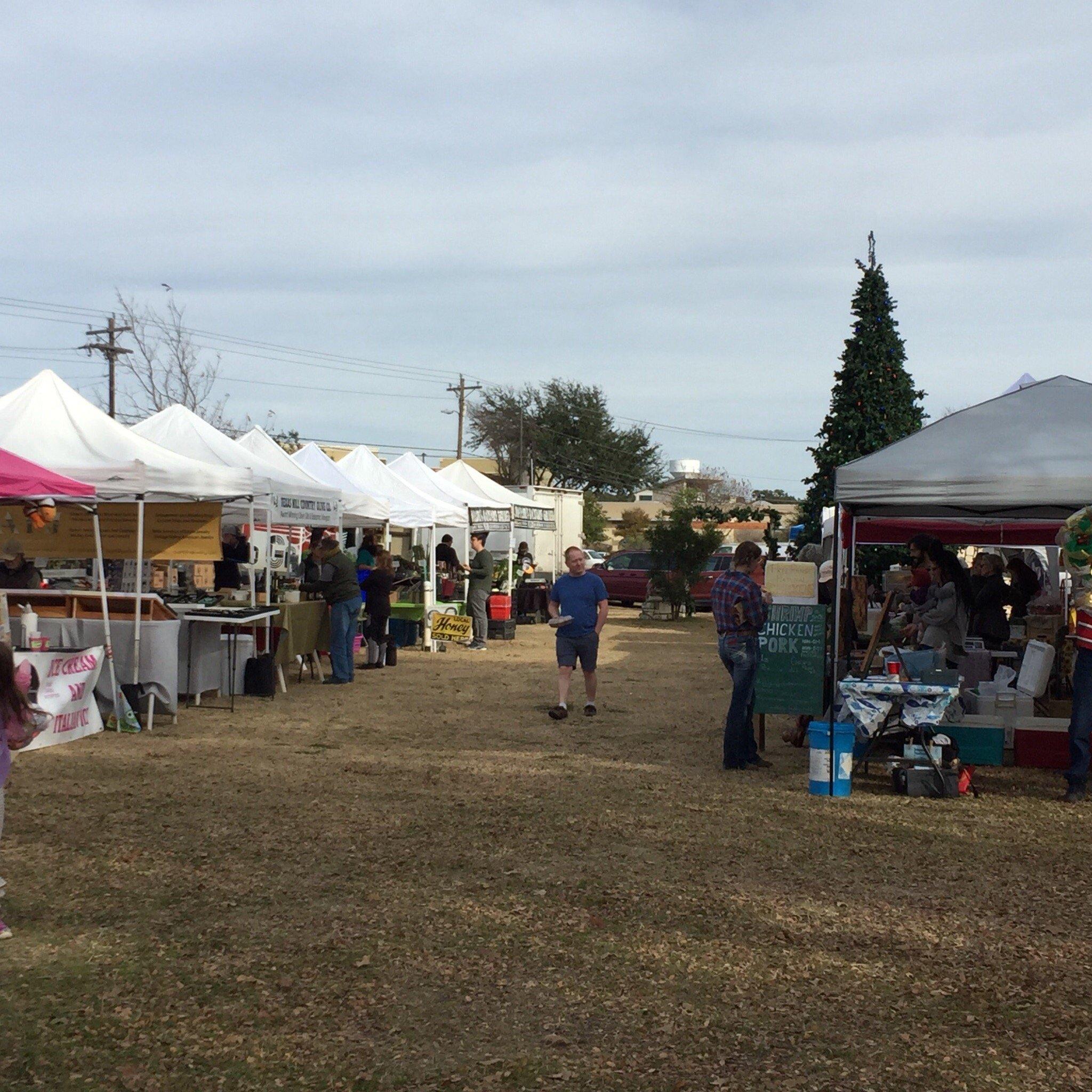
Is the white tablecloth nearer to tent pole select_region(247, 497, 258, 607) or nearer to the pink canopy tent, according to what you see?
the pink canopy tent

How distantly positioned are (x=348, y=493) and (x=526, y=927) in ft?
44.3

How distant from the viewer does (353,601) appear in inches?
589

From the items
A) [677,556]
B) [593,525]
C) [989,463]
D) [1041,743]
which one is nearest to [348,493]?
[989,463]

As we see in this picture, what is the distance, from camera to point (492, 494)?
26.9 metres

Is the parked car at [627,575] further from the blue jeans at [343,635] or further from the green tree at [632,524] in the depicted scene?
the green tree at [632,524]

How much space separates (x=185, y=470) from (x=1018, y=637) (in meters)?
7.87

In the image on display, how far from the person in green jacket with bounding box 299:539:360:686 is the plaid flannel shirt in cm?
625

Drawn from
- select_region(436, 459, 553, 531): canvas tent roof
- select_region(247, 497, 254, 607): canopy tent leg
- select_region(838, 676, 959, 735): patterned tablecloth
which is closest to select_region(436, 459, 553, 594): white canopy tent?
select_region(436, 459, 553, 531): canvas tent roof

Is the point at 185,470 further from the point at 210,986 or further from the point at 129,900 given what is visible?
the point at 210,986

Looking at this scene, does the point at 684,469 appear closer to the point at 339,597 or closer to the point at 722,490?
the point at 722,490

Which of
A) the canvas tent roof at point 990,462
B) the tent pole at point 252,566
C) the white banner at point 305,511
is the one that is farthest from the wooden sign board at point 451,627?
the canvas tent roof at point 990,462

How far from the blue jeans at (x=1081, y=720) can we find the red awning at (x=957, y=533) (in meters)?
7.96

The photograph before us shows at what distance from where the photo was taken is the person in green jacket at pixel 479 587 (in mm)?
20156

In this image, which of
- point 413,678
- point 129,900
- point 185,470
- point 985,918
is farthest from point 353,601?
point 985,918
